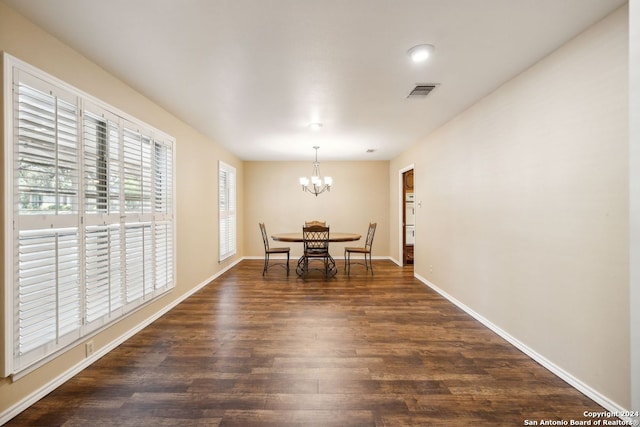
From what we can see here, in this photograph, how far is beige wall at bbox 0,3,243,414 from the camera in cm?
168

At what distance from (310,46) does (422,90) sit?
4.32 ft

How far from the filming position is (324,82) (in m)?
2.53

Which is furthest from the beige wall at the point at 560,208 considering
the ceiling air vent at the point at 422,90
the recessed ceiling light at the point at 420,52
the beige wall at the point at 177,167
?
the beige wall at the point at 177,167

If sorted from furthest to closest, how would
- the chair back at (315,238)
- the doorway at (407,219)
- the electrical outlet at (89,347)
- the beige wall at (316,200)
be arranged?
1. the beige wall at (316,200)
2. the doorway at (407,219)
3. the chair back at (315,238)
4. the electrical outlet at (89,347)

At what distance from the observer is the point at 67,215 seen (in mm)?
1927

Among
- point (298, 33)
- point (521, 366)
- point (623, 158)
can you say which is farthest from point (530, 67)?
point (521, 366)

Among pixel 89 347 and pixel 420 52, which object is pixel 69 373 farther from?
pixel 420 52

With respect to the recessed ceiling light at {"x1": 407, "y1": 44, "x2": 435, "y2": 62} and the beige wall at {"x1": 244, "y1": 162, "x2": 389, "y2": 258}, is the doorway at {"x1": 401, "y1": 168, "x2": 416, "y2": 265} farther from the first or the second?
the recessed ceiling light at {"x1": 407, "y1": 44, "x2": 435, "y2": 62}

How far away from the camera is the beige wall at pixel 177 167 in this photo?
1.68 metres

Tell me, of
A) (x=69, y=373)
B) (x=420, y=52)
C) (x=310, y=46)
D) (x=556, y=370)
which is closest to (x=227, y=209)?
(x=69, y=373)

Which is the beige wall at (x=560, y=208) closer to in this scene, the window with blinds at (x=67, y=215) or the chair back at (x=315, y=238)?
the chair back at (x=315, y=238)

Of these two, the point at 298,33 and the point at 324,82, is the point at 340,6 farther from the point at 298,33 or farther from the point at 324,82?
the point at 324,82

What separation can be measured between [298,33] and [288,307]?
2889mm

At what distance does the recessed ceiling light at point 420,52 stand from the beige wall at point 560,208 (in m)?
0.96
